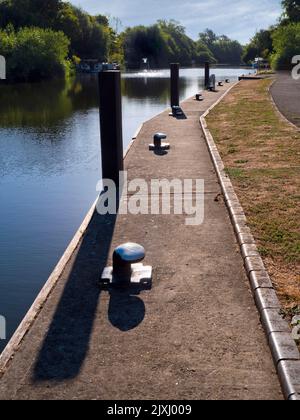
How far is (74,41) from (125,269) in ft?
287

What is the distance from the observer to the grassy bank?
16.6 ft

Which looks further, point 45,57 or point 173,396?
point 45,57

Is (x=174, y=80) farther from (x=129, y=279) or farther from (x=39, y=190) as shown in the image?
(x=129, y=279)

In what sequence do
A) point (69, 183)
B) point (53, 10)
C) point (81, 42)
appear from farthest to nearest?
1. point (81, 42)
2. point (53, 10)
3. point (69, 183)

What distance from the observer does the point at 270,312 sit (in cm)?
414

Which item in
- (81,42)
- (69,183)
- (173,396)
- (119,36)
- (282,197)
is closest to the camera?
(173,396)

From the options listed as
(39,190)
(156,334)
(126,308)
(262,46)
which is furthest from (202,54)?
(156,334)

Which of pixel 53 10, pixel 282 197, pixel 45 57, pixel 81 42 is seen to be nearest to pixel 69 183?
pixel 282 197

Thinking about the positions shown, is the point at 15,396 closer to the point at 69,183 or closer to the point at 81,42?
the point at 69,183

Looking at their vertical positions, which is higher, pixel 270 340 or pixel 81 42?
pixel 81 42

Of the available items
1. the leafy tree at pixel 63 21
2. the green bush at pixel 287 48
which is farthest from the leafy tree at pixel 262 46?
the leafy tree at pixel 63 21

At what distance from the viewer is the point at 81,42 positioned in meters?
87.4

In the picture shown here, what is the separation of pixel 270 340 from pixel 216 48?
20531 centimetres

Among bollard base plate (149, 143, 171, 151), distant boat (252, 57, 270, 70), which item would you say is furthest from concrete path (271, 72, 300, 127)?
distant boat (252, 57, 270, 70)
